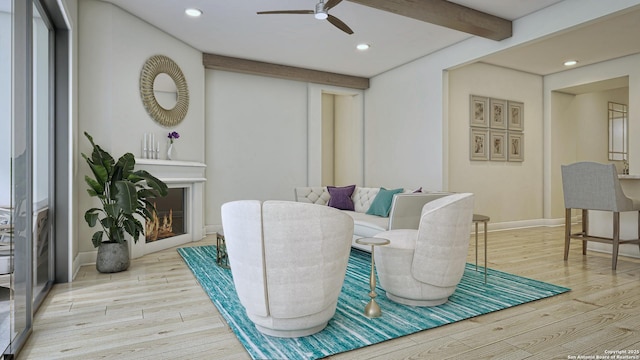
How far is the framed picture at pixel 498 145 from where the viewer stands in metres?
6.32

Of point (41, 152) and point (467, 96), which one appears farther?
point (467, 96)

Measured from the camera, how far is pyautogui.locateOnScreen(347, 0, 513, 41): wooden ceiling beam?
12.3 ft

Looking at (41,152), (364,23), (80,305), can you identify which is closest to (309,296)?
(80,305)

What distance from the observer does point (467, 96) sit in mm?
6062

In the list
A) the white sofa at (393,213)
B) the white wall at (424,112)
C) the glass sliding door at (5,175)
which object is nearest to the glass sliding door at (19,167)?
the glass sliding door at (5,175)

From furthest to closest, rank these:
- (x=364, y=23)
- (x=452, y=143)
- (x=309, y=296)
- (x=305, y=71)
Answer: (x=305, y=71)
(x=452, y=143)
(x=364, y=23)
(x=309, y=296)

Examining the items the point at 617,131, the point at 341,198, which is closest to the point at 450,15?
the point at 341,198

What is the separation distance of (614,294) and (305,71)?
16.9 ft

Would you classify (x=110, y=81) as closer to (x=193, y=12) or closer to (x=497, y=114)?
(x=193, y=12)

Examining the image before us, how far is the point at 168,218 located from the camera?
5.03m

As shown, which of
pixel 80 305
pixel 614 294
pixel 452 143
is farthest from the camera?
pixel 452 143

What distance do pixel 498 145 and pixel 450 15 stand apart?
3126mm

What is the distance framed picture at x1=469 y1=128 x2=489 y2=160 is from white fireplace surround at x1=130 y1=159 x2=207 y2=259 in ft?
13.7

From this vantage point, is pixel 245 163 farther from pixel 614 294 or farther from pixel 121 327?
pixel 614 294
